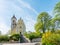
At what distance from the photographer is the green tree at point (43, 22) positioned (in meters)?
32.8

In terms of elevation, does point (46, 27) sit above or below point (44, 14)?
below

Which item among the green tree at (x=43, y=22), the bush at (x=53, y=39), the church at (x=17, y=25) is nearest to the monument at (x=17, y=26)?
the church at (x=17, y=25)

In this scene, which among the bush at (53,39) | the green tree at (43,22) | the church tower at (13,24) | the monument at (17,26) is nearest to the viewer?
the bush at (53,39)

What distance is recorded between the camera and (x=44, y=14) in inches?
1316

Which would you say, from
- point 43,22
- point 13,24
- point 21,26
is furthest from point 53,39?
point 13,24

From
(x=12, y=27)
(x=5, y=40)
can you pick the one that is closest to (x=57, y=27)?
(x=5, y=40)

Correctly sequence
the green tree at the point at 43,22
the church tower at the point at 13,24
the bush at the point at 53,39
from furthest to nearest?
the church tower at the point at 13,24, the green tree at the point at 43,22, the bush at the point at 53,39

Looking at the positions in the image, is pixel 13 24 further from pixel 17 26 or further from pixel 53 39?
pixel 53 39

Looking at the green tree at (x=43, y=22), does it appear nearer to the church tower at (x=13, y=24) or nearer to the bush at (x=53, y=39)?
the bush at (x=53, y=39)

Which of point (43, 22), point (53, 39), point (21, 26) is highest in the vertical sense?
point (21, 26)

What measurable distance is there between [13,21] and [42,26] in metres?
19.4

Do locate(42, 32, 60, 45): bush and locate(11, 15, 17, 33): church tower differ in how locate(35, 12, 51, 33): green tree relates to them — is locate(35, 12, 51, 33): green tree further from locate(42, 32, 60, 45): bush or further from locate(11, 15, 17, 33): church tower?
locate(11, 15, 17, 33): church tower

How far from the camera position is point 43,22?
109ft

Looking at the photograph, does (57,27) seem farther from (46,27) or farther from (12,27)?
(12,27)
